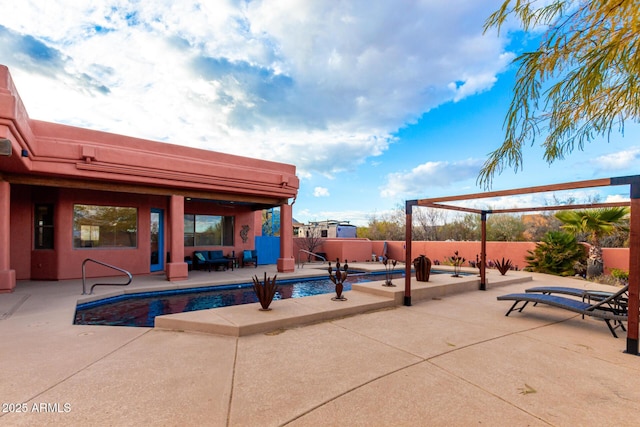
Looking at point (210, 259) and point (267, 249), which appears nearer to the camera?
point (210, 259)

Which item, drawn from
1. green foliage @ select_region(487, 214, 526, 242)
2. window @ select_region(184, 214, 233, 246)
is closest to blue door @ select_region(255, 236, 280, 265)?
window @ select_region(184, 214, 233, 246)

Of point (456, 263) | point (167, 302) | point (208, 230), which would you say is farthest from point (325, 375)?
point (208, 230)

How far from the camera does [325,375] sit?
10.2 ft

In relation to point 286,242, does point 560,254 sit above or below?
below

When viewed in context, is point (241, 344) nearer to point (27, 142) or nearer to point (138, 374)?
point (138, 374)

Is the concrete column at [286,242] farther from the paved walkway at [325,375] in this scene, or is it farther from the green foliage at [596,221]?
the green foliage at [596,221]

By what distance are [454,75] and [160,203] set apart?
37.7 ft

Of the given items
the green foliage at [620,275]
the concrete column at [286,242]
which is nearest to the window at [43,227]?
the concrete column at [286,242]

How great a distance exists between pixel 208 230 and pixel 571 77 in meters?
13.1

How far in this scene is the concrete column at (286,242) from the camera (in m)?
11.8

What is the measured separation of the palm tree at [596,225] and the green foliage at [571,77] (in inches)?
355

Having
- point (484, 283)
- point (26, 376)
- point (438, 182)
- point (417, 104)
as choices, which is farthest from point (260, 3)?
point (438, 182)

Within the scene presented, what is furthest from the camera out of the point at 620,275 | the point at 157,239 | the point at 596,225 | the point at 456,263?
the point at 157,239

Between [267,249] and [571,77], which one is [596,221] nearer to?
[571,77]
